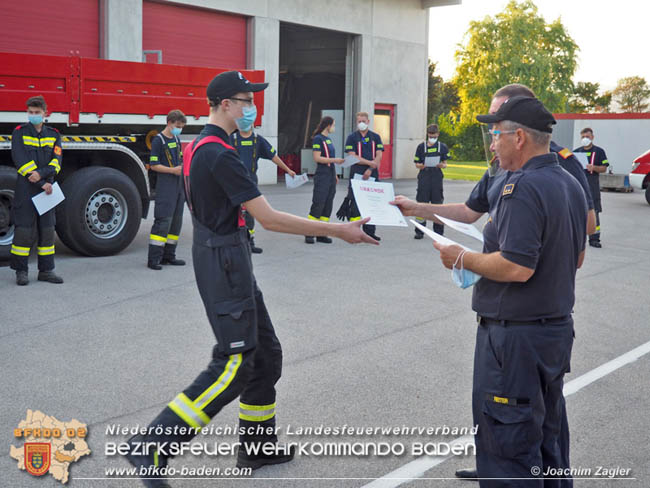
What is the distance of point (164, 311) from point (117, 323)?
23.0 inches

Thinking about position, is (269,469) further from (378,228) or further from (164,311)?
(378,228)

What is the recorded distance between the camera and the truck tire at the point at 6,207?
9242 mm

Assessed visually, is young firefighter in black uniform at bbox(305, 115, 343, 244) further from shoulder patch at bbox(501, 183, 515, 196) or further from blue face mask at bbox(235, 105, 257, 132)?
shoulder patch at bbox(501, 183, 515, 196)

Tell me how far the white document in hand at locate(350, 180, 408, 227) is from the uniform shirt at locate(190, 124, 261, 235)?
1.90ft

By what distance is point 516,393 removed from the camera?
3.04 meters

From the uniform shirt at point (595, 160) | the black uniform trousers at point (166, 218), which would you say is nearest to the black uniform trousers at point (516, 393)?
the black uniform trousers at point (166, 218)

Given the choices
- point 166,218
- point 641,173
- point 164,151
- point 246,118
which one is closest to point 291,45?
point 641,173

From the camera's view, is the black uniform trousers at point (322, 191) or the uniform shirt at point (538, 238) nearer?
the uniform shirt at point (538, 238)

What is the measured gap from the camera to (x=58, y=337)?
6.32 meters

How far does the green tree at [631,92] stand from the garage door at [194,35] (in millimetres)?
100386

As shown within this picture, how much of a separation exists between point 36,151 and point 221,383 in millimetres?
5728

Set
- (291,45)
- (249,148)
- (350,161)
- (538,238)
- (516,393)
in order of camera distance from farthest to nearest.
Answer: (291,45) → (350,161) → (249,148) → (516,393) → (538,238)

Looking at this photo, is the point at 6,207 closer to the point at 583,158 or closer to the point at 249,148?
the point at 249,148

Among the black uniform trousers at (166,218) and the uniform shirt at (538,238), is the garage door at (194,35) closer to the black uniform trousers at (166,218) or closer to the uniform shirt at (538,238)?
the black uniform trousers at (166,218)
